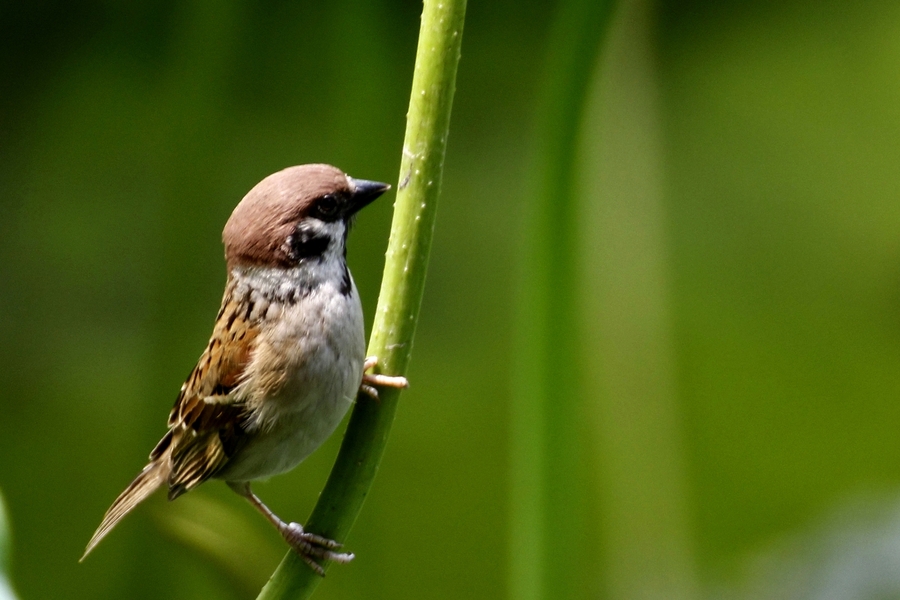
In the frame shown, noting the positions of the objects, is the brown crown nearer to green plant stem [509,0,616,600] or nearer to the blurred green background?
green plant stem [509,0,616,600]

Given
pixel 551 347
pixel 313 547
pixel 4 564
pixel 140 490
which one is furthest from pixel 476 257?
pixel 4 564

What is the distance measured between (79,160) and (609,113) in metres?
1.74

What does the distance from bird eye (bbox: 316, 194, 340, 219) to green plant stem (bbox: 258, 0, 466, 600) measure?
0.37 meters

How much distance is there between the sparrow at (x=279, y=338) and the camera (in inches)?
45.1

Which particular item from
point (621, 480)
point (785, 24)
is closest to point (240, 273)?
point (621, 480)

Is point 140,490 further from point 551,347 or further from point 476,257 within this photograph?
point 476,257

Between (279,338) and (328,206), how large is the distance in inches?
7.4

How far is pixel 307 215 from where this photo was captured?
1158 millimetres

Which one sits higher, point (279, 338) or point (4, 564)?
point (279, 338)

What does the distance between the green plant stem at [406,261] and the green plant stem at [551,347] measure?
8.2 inches

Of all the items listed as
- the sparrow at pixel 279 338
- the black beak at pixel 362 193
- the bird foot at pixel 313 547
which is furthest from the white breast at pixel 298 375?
the bird foot at pixel 313 547

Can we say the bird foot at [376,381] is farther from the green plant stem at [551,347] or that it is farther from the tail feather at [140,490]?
the tail feather at [140,490]

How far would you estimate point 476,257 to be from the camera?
2932mm

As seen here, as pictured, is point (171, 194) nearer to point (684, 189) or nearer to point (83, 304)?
point (83, 304)
